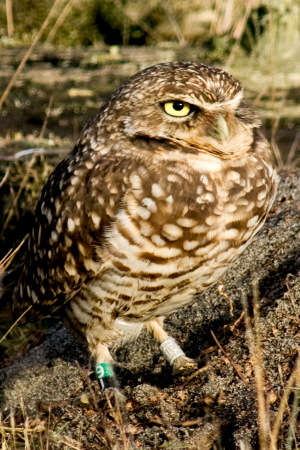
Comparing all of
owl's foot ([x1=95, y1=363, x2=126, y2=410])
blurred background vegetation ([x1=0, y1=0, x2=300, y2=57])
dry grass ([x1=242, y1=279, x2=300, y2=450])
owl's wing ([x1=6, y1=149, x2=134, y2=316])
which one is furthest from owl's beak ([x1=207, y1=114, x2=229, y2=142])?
blurred background vegetation ([x1=0, y1=0, x2=300, y2=57])

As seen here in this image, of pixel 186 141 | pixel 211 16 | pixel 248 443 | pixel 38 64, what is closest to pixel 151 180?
pixel 186 141

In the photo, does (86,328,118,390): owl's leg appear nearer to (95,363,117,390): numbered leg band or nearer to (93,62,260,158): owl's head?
(95,363,117,390): numbered leg band

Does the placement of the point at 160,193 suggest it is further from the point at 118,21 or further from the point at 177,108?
the point at 118,21

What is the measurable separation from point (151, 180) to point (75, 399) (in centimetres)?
129

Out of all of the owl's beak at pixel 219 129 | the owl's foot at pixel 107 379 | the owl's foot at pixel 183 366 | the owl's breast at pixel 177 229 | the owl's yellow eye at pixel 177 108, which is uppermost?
the owl's yellow eye at pixel 177 108

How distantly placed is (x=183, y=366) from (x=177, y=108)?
1.32 meters

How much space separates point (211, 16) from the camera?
25.6 feet

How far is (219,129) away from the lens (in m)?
2.67

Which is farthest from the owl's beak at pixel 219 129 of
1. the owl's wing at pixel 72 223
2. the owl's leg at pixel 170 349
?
the owl's leg at pixel 170 349

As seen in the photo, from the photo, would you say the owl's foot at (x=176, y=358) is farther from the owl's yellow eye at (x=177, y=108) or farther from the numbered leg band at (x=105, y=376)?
the owl's yellow eye at (x=177, y=108)

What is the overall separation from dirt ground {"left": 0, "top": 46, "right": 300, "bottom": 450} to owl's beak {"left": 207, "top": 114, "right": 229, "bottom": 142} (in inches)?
34.0

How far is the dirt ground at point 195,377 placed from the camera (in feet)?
8.78

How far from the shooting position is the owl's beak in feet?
8.75

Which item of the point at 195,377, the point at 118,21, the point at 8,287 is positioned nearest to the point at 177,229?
the point at 195,377
